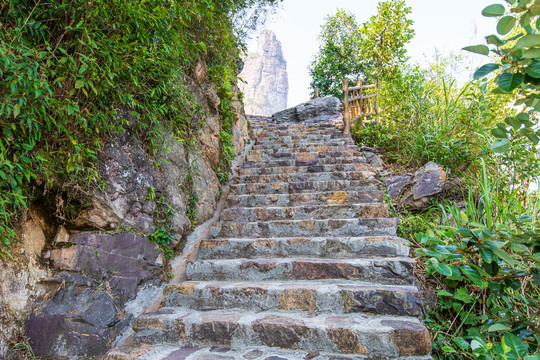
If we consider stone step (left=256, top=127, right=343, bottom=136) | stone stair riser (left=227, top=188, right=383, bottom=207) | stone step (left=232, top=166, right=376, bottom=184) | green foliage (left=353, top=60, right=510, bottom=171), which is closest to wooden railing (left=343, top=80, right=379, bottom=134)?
stone step (left=256, top=127, right=343, bottom=136)

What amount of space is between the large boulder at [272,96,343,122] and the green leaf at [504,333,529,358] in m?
7.98

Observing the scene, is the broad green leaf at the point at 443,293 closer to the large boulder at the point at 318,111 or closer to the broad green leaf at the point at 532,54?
the broad green leaf at the point at 532,54

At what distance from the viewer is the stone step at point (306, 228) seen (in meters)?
2.55

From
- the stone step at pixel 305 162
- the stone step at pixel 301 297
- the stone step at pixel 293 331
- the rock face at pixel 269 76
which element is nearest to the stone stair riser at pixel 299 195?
the stone step at pixel 305 162

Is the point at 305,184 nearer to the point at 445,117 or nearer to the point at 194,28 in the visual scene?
the point at 445,117

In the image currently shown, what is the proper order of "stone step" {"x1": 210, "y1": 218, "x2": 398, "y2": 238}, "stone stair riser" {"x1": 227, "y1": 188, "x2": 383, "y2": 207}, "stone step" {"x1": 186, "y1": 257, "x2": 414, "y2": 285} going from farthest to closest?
"stone stair riser" {"x1": 227, "y1": 188, "x2": 383, "y2": 207} → "stone step" {"x1": 210, "y1": 218, "x2": 398, "y2": 238} → "stone step" {"x1": 186, "y1": 257, "x2": 414, "y2": 285}

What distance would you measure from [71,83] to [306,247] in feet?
6.54

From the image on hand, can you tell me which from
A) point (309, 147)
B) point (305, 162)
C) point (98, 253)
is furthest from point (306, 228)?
point (309, 147)

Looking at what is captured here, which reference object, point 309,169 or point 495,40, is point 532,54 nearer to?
point 495,40

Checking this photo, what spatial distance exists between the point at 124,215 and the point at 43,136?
702mm

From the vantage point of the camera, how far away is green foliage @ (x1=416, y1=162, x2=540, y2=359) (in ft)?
3.97

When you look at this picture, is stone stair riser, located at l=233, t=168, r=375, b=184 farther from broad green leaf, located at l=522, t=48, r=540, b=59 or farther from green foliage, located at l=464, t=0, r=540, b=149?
broad green leaf, located at l=522, t=48, r=540, b=59

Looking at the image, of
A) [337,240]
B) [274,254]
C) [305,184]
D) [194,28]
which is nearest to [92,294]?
[274,254]

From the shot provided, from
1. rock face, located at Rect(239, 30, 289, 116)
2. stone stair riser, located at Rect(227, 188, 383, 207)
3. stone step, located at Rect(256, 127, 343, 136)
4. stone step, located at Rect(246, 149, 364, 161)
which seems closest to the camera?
stone stair riser, located at Rect(227, 188, 383, 207)
